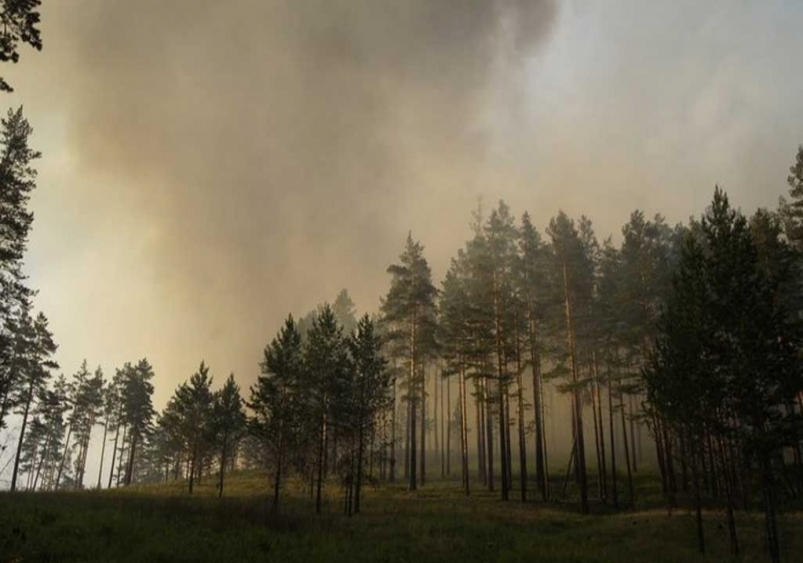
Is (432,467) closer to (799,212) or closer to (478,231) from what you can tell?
(478,231)

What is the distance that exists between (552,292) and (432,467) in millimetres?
36389

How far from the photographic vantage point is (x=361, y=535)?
71.2ft

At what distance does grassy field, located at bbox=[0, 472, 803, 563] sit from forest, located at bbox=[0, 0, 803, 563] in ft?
0.50

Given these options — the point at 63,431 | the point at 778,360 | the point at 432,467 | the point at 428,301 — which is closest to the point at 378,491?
the point at 428,301

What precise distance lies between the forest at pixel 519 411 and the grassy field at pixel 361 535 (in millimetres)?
152

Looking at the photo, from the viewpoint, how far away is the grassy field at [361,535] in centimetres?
1577

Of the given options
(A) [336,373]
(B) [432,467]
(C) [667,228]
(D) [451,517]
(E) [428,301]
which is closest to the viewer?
(D) [451,517]

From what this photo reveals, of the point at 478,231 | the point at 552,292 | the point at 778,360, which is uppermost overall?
the point at 478,231

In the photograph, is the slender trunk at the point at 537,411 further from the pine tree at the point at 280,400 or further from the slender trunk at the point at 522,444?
the pine tree at the point at 280,400

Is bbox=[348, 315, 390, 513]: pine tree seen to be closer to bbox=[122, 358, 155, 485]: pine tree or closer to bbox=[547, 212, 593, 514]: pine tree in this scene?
bbox=[547, 212, 593, 514]: pine tree

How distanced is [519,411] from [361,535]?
→ 1888 cm

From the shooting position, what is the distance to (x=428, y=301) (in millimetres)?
45125

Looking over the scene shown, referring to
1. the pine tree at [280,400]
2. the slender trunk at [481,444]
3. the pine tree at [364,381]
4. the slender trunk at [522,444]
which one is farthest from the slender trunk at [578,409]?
the pine tree at [280,400]

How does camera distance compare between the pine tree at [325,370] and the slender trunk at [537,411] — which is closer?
the pine tree at [325,370]
